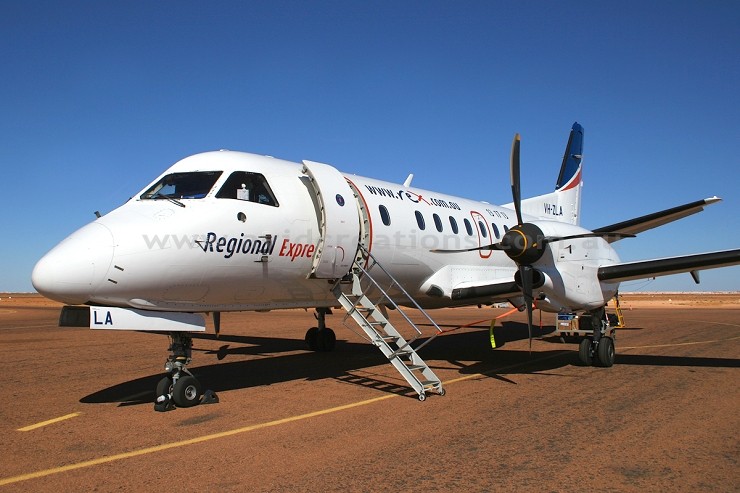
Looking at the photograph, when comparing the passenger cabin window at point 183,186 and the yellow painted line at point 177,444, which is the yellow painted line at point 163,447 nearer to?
the yellow painted line at point 177,444

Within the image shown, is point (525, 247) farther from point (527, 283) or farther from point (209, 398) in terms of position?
point (209, 398)

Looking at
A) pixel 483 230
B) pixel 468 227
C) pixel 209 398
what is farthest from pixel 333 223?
pixel 483 230

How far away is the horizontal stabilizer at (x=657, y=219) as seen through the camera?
11.0 m

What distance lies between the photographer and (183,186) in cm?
865

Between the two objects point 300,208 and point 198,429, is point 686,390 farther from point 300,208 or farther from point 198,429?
point 198,429

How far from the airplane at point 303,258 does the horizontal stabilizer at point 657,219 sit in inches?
1.2

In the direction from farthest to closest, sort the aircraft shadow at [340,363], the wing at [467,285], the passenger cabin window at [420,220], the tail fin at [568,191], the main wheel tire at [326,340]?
the tail fin at [568,191] < the main wheel tire at [326,340] < the passenger cabin window at [420,220] < the wing at [467,285] < the aircraft shadow at [340,363]

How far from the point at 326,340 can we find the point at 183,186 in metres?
7.79

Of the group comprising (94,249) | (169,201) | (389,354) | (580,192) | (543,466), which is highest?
(580,192)

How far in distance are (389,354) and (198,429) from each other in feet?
11.1

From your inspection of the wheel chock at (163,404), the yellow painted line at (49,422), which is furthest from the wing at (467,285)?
the yellow painted line at (49,422)

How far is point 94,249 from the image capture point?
7215 mm

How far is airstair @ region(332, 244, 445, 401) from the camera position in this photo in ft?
29.9

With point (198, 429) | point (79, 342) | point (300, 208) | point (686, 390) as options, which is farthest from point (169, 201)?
point (79, 342)
